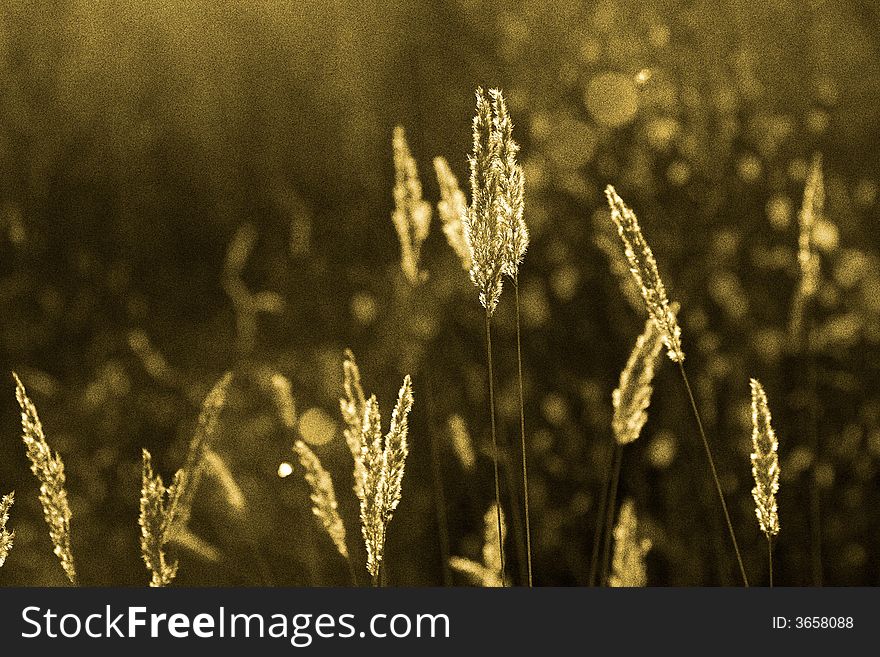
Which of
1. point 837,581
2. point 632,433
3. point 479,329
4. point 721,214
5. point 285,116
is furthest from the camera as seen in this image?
point 285,116

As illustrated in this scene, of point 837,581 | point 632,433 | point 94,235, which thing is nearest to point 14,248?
point 94,235

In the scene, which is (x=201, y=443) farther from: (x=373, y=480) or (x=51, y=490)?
(x=373, y=480)

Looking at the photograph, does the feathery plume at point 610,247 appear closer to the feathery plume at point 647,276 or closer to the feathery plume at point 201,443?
the feathery plume at point 647,276

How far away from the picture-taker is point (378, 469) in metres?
0.72

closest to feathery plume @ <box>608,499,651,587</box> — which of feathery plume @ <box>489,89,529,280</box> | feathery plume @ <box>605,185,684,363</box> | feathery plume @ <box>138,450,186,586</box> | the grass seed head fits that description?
the grass seed head

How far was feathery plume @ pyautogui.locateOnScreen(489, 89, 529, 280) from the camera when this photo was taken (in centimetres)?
72

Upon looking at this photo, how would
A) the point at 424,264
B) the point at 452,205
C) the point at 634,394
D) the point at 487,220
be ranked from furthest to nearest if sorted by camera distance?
the point at 424,264
the point at 452,205
the point at 634,394
the point at 487,220

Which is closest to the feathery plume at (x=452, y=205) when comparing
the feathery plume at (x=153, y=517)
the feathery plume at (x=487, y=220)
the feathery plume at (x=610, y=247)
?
the feathery plume at (x=487, y=220)

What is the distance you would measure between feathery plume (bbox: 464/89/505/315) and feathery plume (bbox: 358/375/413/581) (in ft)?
0.38

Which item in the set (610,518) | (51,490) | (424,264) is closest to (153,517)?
(51,490)

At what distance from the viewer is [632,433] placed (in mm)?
865

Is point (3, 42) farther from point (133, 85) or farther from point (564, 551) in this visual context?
point (564, 551)

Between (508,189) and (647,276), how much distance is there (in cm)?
16

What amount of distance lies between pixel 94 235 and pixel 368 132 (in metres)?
0.63
